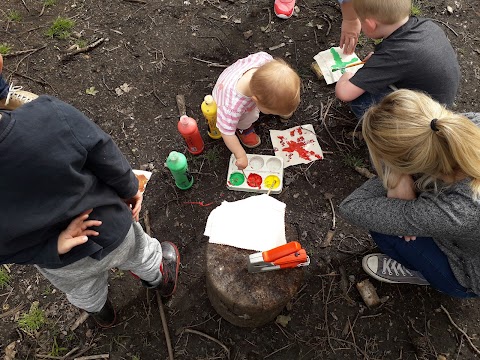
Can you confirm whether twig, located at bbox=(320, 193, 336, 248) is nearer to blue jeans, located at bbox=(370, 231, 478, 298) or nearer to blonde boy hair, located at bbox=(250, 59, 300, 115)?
blue jeans, located at bbox=(370, 231, 478, 298)

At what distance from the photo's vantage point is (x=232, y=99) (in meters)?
2.24

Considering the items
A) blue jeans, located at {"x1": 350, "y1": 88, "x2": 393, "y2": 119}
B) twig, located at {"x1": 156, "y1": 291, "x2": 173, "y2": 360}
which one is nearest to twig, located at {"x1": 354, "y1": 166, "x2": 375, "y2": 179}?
blue jeans, located at {"x1": 350, "y1": 88, "x2": 393, "y2": 119}

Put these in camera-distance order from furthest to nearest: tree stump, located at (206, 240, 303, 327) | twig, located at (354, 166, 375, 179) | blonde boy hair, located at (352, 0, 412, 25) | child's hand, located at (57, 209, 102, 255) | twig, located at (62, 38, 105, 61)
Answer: twig, located at (62, 38, 105, 61) < twig, located at (354, 166, 375, 179) < blonde boy hair, located at (352, 0, 412, 25) < tree stump, located at (206, 240, 303, 327) < child's hand, located at (57, 209, 102, 255)

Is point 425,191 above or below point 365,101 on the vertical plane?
above

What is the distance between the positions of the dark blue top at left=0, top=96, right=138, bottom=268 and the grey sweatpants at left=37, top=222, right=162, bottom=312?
13cm

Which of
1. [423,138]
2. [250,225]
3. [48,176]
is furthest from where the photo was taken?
[250,225]

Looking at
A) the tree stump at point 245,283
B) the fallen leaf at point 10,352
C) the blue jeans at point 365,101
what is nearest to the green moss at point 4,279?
the fallen leaf at point 10,352

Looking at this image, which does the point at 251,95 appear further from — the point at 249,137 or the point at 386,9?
the point at 386,9

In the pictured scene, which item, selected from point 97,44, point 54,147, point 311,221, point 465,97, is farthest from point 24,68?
point 465,97

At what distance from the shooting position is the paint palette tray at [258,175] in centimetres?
253

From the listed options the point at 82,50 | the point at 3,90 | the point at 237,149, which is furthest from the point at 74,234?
the point at 82,50

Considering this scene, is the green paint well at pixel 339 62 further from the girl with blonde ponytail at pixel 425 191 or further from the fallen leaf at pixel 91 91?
the fallen leaf at pixel 91 91

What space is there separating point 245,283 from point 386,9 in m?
1.63

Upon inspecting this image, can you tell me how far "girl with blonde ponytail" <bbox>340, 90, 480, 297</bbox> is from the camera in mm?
1438
